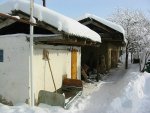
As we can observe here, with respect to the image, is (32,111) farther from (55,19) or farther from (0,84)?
(55,19)

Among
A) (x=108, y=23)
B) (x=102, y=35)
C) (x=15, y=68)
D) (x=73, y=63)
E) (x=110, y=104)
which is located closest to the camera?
(x=110, y=104)

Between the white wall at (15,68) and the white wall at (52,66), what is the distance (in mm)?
549

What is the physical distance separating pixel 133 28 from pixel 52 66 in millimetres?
18064

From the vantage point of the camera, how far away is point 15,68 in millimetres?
9180

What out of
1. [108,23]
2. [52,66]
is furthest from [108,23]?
[52,66]

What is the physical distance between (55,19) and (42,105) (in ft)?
9.34

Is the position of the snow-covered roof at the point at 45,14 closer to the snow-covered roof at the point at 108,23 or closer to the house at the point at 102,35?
the snow-covered roof at the point at 108,23

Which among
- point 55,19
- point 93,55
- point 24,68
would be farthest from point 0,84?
point 93,55

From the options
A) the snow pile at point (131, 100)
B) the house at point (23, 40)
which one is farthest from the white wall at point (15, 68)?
the snow pile at point (131, 100)

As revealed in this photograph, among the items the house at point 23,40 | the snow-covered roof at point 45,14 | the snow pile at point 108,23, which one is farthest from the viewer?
the snow pile at point 108,23

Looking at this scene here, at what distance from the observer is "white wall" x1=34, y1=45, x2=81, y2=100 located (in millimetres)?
9672

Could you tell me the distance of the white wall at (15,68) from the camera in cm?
902

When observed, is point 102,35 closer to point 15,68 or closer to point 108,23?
point 108,23

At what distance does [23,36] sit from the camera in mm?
9016
